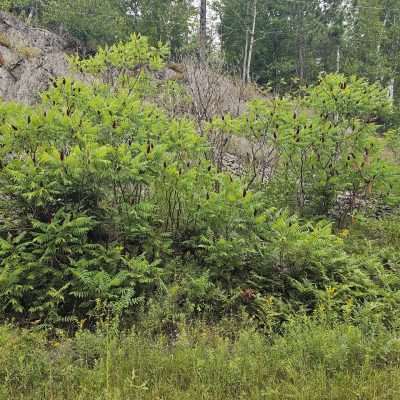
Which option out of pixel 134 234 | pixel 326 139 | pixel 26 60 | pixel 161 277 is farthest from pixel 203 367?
pixel 26 60

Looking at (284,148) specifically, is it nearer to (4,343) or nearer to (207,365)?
(207,365)

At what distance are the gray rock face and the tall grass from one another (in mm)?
5288

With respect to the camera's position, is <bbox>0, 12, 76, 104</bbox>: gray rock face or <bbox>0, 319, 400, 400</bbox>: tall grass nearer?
<bbox>0, 319, 400, 400</bbox>: tall grass

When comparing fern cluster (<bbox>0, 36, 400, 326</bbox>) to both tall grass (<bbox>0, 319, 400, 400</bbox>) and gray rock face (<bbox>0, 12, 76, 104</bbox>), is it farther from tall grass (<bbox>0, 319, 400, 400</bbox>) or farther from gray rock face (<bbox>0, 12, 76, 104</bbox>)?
gray rock face (<bbox>0, 12, 76, 104</bbox>)

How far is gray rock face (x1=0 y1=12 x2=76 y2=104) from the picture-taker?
913 centimetres

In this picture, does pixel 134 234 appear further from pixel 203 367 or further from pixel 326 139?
pixel 326 139

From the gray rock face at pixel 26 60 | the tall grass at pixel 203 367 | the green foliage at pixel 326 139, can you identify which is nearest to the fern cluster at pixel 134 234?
the tall grass at pixel 203 367

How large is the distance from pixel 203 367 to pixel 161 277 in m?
1.33

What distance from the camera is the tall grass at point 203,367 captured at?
2.70 metres

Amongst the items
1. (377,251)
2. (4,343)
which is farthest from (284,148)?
(4,343)

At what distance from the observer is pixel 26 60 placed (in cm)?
1105

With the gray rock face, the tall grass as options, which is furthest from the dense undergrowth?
the gray rock face

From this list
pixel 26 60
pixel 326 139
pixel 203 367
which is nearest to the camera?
pixel 203 367

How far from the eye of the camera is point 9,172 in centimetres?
402
